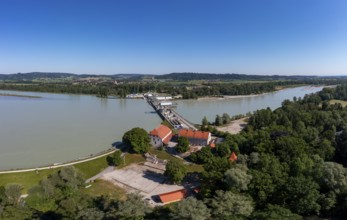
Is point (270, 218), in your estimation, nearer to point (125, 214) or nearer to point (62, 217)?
point (125, 214)

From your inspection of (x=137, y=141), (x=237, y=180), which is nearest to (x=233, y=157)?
(x=237, y=180)

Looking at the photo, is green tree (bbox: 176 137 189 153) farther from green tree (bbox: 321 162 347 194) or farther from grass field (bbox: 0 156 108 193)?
green tree (bbox: 321 162 347 194)

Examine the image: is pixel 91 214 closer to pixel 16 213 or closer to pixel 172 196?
pixel 16 213

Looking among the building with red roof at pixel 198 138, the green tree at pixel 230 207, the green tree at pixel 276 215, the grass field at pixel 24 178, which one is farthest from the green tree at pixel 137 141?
the green tree at pixel 276 215

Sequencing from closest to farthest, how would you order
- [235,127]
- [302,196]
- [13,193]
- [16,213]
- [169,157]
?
[16,213] < [302,196] < [13,193] < [169,157] < [235,127]

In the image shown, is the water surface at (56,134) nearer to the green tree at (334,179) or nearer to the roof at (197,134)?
the roof at (197,134)

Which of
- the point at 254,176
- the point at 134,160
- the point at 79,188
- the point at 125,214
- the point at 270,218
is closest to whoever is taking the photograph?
the point at 270,218

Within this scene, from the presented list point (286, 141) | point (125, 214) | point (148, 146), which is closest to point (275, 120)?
point (286, 141)
